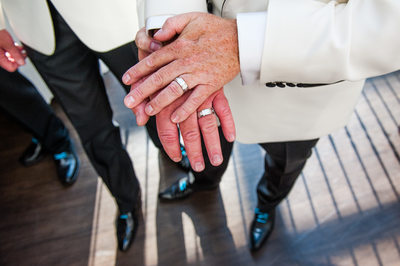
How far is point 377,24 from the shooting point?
1.88 feet

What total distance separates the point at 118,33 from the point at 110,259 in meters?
1.17

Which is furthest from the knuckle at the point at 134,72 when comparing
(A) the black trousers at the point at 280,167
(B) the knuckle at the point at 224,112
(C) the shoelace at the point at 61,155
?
(C) the shoelace at the point at 61,155

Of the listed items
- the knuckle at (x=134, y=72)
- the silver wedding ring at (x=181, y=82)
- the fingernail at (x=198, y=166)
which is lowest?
the fingernail at (x=198, y=166)

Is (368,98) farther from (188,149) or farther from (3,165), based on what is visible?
(3,165)

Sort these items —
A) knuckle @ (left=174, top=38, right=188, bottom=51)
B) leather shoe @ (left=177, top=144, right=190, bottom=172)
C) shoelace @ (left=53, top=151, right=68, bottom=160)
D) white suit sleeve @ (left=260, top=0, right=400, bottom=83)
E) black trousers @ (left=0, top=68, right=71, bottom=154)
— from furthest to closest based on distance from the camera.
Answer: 1. shoelace @ (left=53, top=151, right=68, bottom=160)
2. leather shoe @ (left=177, top=144, right=190, bottom=172)
3. black trousers @ (left=0, top=68, right=71, bottom=154)
4. knuckle @ (left=174, top=38, right=188, bottom=51)
5. white suit sleeve @ (left=260, top=0, right=400, bottom=83)

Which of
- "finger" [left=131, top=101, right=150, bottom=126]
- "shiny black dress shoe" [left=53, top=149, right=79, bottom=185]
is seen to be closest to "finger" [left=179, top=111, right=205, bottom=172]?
"finger" [left=131, top=101, right=150, bottom=126]

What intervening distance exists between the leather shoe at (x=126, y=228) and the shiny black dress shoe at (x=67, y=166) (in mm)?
453

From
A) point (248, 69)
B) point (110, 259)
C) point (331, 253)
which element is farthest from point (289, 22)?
point (110, 259)

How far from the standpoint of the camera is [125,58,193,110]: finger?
0.67 metres

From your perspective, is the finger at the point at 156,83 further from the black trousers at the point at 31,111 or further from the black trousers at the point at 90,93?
the black trousers at the point at 31,111

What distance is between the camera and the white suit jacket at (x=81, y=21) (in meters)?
0.96

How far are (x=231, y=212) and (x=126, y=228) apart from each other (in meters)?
0.59

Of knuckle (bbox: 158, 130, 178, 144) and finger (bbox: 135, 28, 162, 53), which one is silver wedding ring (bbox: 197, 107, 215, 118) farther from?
finger (bbox: 135, 28, 162, 53)

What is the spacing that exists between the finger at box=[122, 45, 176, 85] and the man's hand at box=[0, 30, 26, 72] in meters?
0.72
